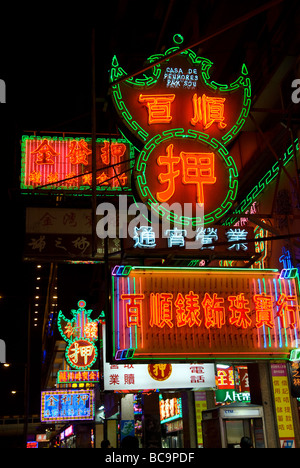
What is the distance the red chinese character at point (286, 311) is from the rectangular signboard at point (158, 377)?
12.8ft

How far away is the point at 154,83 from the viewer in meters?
11.0

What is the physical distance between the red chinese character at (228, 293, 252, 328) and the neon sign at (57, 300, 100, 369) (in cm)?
1556

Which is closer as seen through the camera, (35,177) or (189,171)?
(189,171)

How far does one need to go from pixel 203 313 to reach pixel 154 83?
4.54m

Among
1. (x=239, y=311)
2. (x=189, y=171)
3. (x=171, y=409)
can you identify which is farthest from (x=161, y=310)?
(x=171, y=409)

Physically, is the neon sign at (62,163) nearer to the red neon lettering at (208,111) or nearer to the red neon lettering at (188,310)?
the red neon lettering at (208,111)

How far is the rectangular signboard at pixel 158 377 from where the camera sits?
517 inches

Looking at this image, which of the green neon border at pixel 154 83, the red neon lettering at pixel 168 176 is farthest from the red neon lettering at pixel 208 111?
the red neon lettering at pixel 168 176

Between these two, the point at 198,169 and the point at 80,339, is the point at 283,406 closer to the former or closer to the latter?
the point at 198,169

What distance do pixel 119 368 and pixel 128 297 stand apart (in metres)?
4.38

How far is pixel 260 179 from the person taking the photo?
1453 centimetres

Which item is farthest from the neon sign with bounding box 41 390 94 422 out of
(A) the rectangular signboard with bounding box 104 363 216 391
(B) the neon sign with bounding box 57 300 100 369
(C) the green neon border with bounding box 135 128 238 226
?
(C) the green neon border with bounding box 135 128 238 226

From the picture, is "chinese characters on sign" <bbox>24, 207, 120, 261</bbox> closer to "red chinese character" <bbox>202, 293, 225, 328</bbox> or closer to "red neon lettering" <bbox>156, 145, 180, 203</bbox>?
"red neon lettering" <bbox>156, 145, 180, 203</bbox>
